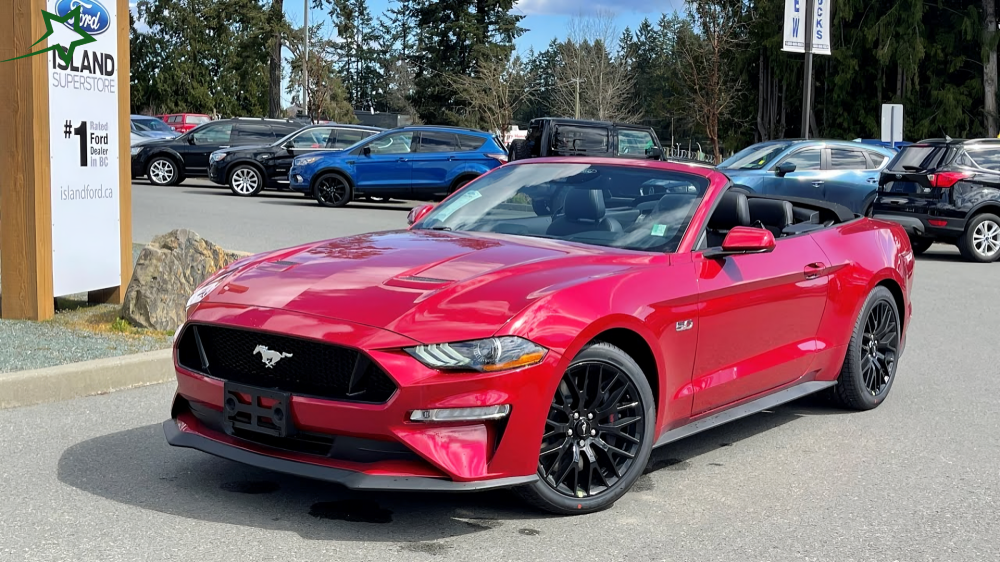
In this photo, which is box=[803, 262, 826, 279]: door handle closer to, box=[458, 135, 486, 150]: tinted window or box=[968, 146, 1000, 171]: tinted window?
box=[968, 146, 1000, 171]: tinted window

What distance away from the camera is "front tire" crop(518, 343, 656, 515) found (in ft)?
15.0

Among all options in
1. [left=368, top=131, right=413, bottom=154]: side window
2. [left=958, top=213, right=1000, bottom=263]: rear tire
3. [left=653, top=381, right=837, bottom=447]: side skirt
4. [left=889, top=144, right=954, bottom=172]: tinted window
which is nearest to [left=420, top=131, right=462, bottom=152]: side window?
[left=368, top=131, right=413, bottom=154]: side window

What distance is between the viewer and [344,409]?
4230 mm

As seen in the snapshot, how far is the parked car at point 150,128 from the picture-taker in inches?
1403

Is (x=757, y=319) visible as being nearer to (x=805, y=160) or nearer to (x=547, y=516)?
(x=547, y=516)

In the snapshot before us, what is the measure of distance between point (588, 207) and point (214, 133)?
24130 mm

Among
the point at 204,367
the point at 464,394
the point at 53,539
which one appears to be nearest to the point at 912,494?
the point at 464,394

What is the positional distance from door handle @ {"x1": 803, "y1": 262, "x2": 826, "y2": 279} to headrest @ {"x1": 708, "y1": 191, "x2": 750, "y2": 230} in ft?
1.56

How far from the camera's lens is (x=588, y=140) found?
2306cm

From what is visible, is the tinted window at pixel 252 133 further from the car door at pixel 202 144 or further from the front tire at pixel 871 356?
the front tire at pixel 871 356

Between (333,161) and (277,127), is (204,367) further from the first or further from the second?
(277,127)

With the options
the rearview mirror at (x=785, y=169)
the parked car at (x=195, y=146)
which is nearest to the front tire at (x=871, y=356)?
the rearview mirror at (x=785, y=169)

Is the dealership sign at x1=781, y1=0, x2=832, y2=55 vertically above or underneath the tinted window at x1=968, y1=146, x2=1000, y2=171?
above

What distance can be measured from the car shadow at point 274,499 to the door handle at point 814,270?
1.27 m
